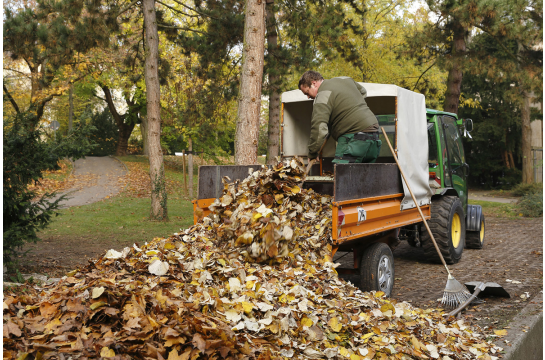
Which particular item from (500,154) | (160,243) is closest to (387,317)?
(160,243)

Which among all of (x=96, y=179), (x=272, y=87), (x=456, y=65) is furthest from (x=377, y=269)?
(x=96, y=179)

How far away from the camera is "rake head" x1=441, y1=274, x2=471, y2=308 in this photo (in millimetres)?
5234

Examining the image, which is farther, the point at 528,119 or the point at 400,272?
the point at 528,119

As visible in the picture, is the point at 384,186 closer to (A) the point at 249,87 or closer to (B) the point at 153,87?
(A) the point at 249,87

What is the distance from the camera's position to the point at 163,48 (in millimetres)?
19109

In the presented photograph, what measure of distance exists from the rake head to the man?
1788 millimetres

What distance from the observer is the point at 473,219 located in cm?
868

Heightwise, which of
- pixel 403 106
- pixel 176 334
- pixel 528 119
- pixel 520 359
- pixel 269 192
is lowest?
pixel 520 359

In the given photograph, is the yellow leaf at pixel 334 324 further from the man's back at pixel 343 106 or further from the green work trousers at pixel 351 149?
the man's back at pixel 343 106

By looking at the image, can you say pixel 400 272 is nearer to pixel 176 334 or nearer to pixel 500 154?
pixel 176 334

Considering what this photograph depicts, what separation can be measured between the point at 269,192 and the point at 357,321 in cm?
185

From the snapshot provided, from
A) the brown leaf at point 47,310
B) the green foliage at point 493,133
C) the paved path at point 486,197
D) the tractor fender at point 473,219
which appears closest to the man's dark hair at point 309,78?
the brown leaf at point 47,310

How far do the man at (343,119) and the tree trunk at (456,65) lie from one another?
9688mm

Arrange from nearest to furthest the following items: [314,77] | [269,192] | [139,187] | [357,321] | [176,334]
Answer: [176,334]
[357,321]
[269,192]
[314,77]
[139,187]
